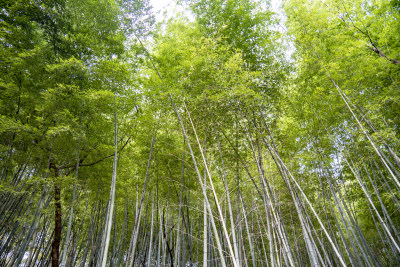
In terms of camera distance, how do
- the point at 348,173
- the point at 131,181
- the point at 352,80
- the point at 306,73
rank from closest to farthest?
the point at 352,80 → the point at 306,73 → the point at 131,181 → the point at 348,173

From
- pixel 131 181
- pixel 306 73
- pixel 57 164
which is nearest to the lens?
pixel 306 73

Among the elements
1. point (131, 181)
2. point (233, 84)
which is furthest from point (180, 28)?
point (131, 181)

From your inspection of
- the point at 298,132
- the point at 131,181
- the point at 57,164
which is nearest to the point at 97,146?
the point at 57,164

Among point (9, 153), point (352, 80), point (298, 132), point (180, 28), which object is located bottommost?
point (9, 153)

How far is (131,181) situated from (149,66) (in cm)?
319

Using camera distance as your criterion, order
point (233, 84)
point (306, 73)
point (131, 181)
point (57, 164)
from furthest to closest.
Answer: point (131, 181)
point (57, 164)
point (306, 73)
point (233, 84)

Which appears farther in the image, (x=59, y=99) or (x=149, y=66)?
(x=149, y=66)

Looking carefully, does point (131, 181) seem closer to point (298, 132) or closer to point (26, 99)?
point (26, 99)

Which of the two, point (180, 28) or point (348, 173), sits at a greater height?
point (180, 28)

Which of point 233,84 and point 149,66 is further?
point 149,66

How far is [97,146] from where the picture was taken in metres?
4.61

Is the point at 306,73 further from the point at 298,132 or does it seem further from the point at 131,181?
the point at 131,181

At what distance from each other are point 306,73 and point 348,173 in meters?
3.97

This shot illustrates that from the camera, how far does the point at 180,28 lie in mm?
4371
